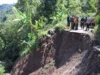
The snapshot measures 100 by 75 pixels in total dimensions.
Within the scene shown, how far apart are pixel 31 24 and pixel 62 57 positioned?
5969 millimetres

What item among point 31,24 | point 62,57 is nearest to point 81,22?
point 62,57

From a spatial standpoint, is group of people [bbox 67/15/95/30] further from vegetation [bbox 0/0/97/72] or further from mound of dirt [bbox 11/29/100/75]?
vegetation [bbox 0/0/97/72]

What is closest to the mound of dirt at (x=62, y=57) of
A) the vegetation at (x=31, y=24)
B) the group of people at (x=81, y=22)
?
the group of people at (x=81, y=22)

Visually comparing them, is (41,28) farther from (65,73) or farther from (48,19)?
(65,73)

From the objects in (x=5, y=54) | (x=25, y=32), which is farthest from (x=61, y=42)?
(x=5, y=54)

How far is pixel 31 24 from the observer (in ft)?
84.9

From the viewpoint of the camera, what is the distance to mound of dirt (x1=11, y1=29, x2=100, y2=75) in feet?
52.7

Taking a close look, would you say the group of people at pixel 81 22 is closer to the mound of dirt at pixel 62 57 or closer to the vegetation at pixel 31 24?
the mound of dirt at pixel 62 57

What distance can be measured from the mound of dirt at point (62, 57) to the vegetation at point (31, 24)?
1038 mm

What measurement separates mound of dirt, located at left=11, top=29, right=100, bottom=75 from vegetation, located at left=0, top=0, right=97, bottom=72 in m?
1.04

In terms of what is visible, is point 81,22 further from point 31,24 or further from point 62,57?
point 31,24

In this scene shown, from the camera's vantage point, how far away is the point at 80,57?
18188 millimetres

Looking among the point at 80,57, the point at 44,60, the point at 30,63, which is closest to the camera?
the point at 80,57

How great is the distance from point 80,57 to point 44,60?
5.26 m
